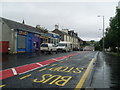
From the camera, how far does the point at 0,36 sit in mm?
28000

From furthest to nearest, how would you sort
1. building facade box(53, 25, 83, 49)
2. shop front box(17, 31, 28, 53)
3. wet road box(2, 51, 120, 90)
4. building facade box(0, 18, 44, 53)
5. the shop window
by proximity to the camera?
building facade box(53, 25, 83, 49) < the shop window < shop front box(17, 31, 28, 53) < building facade box(0, 18, 44, 53) < wet road box(2, 51, 120, 90)

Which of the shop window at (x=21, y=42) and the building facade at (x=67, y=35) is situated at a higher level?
the building facade at (x=67, y=35)

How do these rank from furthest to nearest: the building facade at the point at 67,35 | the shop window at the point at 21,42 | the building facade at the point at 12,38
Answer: the building facade at the point at 67,35
the shop window at the point at 21,42
the building facade at the point at 12,38

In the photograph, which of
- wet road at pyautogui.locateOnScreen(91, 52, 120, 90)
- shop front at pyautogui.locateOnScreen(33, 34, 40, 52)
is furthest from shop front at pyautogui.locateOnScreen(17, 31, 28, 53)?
wet road at pyautogui.locateOnScreen(91, 52, 120, 90)

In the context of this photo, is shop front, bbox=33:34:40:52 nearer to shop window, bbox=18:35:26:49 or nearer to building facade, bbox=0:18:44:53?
shop window, bbox=18:35:26:49

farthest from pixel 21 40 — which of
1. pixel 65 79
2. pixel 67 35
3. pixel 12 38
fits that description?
pixel 67 35

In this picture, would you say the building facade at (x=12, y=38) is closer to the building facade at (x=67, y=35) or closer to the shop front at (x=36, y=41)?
the shop front at (x=36, y=41)

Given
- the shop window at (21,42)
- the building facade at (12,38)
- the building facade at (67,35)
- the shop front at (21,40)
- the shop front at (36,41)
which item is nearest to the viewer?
the building facade at (12,38)

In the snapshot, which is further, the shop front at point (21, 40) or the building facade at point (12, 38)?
the shop front at point (21, 40)

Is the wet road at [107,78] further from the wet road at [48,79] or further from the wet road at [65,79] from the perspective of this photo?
the wet road at [48,79]

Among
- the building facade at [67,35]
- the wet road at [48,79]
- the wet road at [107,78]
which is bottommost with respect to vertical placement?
the wet road at [107,78]

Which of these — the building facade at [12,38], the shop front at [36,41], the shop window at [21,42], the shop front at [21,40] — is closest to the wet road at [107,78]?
the building facade at [12,38]

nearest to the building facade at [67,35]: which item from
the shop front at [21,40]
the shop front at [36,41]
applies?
the shop front at [36,41]

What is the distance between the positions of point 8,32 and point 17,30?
1.66 metres
